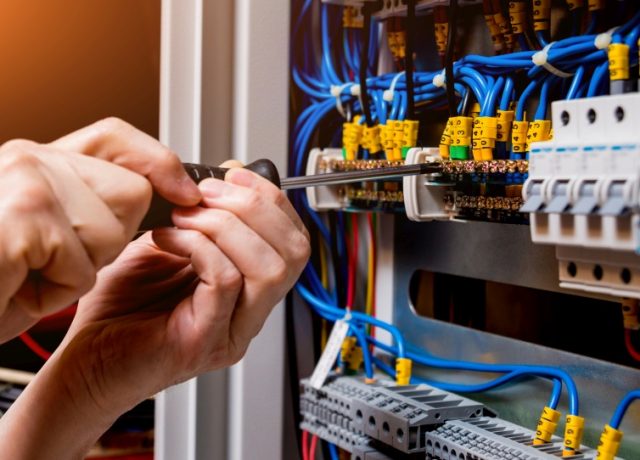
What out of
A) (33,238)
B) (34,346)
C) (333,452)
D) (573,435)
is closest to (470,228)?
(573,435)

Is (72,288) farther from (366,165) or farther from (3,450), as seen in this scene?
(366,165)

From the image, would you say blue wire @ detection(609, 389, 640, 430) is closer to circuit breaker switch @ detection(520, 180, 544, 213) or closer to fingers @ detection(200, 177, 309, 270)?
circuit breaker switch @ detection(520, 180, 544, 213)

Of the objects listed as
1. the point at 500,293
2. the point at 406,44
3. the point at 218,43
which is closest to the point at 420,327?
the point at 500,293

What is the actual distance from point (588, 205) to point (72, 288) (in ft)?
1.49

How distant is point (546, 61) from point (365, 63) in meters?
0.36

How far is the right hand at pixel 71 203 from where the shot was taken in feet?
2.00

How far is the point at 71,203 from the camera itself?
638mm

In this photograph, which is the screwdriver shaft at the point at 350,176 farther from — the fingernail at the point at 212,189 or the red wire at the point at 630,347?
the red wire at the point at 630,347

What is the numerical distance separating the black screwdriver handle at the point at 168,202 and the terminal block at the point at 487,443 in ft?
1.30

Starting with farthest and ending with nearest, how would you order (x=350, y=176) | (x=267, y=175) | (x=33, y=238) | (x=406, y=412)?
(x=406, y=412) → (x=350, y=176) → (x=267, y=175) → (x=33, y=238)

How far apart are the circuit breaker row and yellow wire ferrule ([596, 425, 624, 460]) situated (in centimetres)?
4

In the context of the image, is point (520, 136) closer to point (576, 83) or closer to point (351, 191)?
point (576, 83)

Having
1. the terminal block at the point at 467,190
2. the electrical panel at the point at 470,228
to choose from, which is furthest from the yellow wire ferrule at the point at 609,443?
the terminal block at the point at 467,190

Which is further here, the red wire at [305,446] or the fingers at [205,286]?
the red wire at [305,446]
